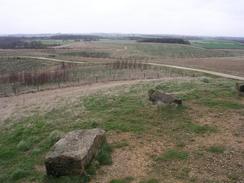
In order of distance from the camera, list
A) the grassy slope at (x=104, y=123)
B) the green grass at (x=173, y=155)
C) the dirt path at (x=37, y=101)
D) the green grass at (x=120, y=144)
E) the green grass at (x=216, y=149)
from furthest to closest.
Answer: the dirt path at (x=37, y=101)
the green grass at (x=120, y=144)
the grassy slope at (x=104, y=123)
the green grass at (x=216, y=149)
the green grass at (x=173, y=155)

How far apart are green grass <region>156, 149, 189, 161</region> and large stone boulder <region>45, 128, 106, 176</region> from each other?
2319 millimetres

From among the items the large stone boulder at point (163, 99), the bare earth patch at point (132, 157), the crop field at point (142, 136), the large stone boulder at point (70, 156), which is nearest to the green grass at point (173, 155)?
the crop field at point (142, 136)

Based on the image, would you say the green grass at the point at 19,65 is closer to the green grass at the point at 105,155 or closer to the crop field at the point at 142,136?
the crop field at the point at 142,136

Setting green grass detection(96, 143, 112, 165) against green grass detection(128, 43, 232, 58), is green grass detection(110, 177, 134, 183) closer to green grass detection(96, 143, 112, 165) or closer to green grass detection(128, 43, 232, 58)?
green grass detection(96, 143, 112, 165)

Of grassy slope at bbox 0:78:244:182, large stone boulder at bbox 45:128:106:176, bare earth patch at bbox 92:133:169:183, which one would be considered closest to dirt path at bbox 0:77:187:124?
grassy slope at bbox 0:78:244:182

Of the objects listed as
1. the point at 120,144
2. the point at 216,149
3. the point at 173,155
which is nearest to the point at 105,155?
the point at 120,144

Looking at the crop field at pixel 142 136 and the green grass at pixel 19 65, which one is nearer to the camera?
the crop field at pixel 142 136

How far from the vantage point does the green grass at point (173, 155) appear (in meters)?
11.7

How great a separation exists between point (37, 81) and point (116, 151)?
3271cm

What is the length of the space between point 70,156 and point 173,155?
366cm

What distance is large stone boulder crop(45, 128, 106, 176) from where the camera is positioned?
10.5 metres

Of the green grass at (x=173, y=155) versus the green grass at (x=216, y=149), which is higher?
the green grass at (x=216, y=149)

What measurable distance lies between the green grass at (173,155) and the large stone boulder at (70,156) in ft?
7.61

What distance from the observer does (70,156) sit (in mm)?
10445
